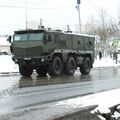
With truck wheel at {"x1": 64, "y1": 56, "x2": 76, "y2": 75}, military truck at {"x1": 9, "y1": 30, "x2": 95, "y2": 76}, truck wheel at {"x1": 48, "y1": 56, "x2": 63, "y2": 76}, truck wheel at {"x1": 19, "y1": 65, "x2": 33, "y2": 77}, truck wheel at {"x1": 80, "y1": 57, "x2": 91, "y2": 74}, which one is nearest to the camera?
military truck at {"x1": 9, "y1": 30, "x2": 95, "y2": 76}

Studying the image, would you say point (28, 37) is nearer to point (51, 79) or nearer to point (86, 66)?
point (51, 79)

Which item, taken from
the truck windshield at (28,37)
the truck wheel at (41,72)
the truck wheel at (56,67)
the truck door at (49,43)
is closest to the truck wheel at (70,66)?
the truck wheel at (56,67)

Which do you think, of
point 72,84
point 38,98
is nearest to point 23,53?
point 72,84

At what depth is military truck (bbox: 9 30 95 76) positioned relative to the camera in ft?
83.3

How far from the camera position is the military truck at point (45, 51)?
1000 inches

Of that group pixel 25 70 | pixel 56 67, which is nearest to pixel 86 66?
pixel 56 67

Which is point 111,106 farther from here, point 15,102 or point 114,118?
point 15,102

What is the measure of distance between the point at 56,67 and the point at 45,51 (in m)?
1.38

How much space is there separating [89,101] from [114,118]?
5.60 feet

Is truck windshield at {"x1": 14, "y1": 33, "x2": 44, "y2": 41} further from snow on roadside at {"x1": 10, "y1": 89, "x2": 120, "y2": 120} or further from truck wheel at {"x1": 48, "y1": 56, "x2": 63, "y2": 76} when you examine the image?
snow on roadside at {"x1": 10, "y1": 89, "x2": 120, "y2": 120}

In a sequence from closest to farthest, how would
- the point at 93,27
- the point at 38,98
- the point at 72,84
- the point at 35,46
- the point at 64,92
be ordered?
the point at 38,98, the point at 64,92, the point at 72,84, the point at 35,46, the point at 93,27

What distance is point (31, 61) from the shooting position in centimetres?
2588

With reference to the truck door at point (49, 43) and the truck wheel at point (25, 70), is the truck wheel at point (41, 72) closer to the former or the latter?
the truck wheel at point (25, 70)

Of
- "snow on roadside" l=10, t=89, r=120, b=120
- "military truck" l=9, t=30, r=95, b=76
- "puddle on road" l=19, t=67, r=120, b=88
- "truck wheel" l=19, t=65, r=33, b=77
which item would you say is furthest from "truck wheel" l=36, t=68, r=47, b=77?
"snow on roadside" l=10, t=89, r=120, b=120
